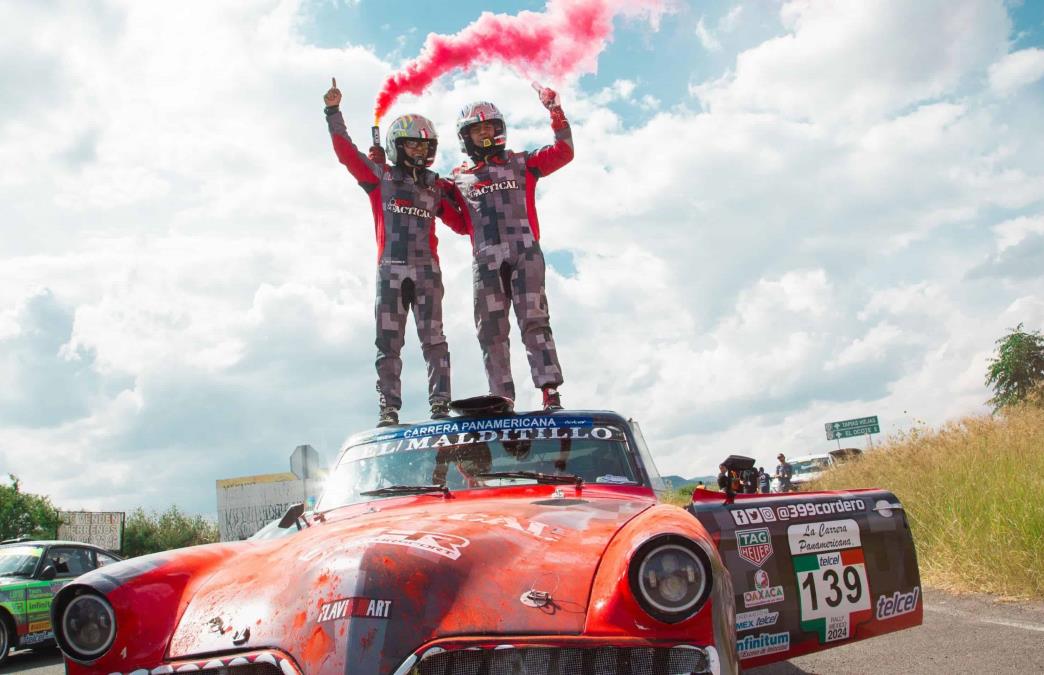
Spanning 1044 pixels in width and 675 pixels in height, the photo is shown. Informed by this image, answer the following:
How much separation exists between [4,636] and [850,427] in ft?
90.3

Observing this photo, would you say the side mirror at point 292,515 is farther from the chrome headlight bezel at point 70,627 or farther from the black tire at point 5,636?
the black tire at point 5,636

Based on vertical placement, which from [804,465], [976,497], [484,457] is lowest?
[976,497]

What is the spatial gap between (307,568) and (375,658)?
53cm

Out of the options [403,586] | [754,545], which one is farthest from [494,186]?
[403,586]

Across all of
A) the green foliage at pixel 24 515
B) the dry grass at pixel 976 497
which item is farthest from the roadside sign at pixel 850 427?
the green foliage at pixel 24 515

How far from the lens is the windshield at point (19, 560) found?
9.85 m

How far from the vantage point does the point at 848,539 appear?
3914 millimetres

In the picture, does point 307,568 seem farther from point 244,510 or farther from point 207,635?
point 244,510

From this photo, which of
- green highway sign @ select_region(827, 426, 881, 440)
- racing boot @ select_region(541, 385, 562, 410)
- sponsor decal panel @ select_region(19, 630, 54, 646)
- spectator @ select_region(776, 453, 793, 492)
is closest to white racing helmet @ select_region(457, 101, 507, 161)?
racing boot @ select_region(541, 385, 562, 410)

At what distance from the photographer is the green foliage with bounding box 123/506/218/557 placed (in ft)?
121

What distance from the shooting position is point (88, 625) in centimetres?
296

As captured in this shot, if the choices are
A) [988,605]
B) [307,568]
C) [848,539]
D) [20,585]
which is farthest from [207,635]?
[20,585]

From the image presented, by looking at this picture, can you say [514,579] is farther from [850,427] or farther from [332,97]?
[850,427]

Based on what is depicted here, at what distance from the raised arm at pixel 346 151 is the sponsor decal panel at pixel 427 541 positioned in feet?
15.1
